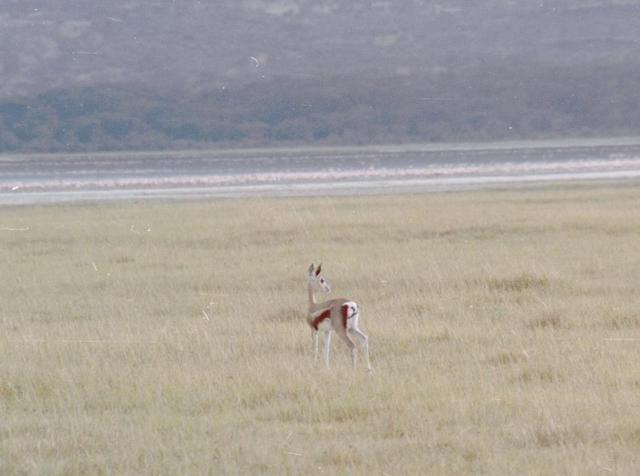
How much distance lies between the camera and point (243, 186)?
4234 centimetres

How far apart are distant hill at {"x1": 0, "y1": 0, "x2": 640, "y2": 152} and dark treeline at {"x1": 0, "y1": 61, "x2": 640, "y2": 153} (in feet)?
0.32

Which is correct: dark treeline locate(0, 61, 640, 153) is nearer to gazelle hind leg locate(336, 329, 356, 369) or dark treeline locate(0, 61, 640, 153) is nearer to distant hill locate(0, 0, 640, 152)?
distant hill locate(0, 0, 640, 152)

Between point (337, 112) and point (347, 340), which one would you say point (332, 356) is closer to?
point (347, 340)

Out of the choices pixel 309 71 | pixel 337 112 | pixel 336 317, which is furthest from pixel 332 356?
pixel 309 71

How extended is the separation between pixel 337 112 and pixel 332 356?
62.6 meters

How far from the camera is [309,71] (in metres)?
78.3

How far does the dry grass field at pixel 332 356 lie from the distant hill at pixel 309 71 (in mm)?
Result: 48618

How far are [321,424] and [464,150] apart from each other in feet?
175

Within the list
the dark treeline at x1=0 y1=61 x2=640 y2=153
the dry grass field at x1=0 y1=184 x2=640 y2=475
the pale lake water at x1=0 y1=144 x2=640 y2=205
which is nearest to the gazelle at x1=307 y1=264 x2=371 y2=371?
the dry grass field at x1=0 y1=184 x2=640 y2=475

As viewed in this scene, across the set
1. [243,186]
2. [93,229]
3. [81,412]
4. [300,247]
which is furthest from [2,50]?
[81,412]

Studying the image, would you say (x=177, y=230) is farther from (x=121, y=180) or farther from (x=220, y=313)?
(x=121, y=180)

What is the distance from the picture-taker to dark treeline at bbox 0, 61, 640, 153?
7150cm

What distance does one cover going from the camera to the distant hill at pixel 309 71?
7256 cm

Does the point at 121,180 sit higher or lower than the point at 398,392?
higher
